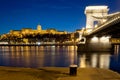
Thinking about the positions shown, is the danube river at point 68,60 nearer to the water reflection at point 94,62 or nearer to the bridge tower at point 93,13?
the water reflection at point 94,62

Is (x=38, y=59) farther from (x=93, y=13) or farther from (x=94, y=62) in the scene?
(x=93, y=13)

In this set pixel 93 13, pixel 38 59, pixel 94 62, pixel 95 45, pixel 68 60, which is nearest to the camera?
pixel 94 62

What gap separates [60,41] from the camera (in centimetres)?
18438

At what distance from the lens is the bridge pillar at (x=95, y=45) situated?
227 ft

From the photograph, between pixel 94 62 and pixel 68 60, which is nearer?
pixel 94 62

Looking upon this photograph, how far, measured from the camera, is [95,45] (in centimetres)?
Answer: 7050

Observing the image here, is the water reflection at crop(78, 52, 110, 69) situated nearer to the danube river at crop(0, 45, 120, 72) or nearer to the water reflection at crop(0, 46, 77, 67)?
the danube river at crop(0, 45, 120, 72)

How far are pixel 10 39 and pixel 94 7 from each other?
120m

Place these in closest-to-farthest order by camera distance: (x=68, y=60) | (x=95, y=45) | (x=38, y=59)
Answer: (x=68, y=60) < (x=38, y=59) < (x=95, y=45)

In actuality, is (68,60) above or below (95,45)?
below

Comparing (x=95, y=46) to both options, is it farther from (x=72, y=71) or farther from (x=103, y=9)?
(x=72, y=71)

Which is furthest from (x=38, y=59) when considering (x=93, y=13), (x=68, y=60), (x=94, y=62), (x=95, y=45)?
(x=93, y=13)

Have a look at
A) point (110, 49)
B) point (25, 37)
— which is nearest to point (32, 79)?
point (110, 49)

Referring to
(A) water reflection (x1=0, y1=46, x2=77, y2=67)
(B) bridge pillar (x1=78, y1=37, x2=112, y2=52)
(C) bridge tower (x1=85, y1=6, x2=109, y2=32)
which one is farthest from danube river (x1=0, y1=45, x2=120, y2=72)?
(C) bridge tower (x1=85, y1=6, x2=109, y2=32)
